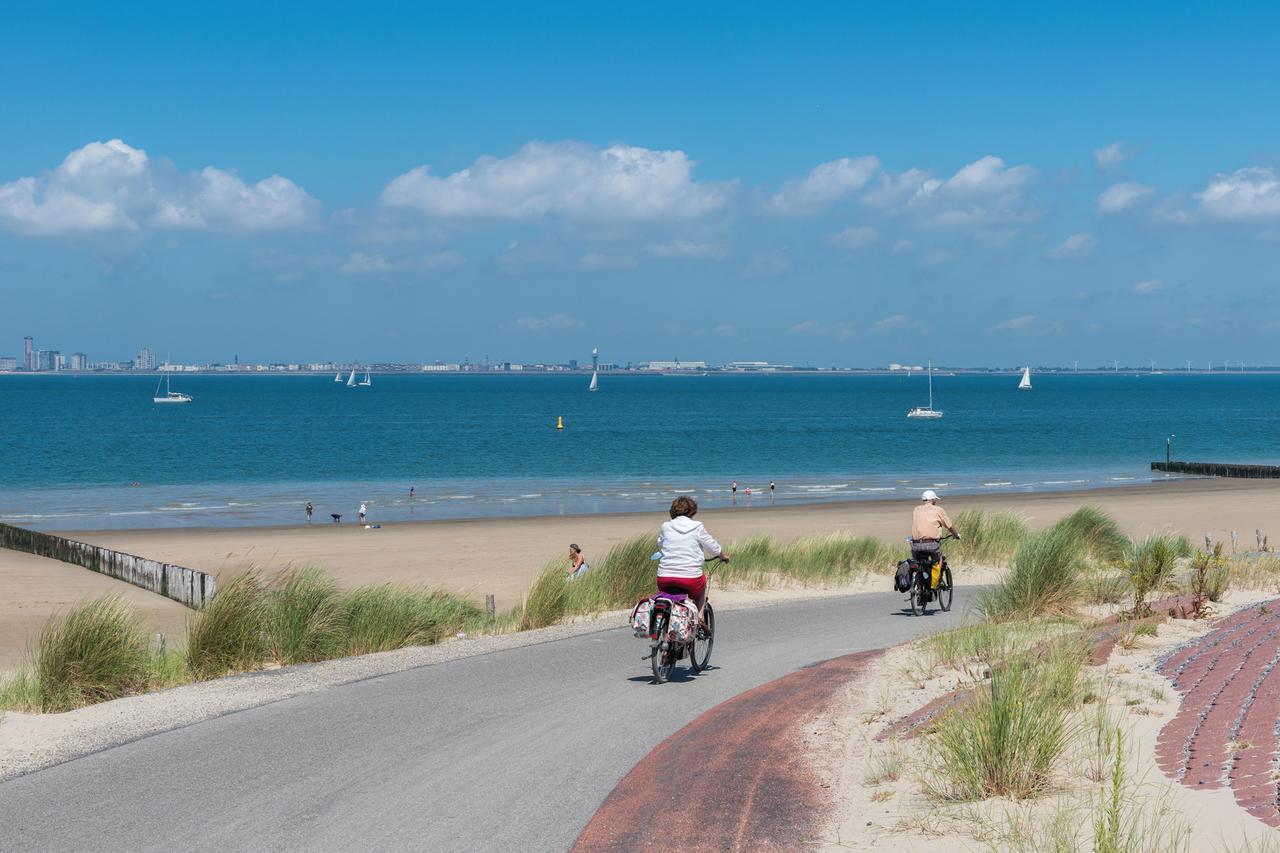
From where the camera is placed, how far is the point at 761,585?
21.2m

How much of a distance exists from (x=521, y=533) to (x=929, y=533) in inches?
927

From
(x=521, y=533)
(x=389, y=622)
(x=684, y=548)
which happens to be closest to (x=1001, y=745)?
(x=684, y=548)

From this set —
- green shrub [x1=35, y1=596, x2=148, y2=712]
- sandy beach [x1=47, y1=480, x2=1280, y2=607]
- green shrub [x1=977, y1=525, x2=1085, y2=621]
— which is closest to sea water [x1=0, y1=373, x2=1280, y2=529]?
sandy beach [x1=47, y1=480, x2=1280, y2=607]

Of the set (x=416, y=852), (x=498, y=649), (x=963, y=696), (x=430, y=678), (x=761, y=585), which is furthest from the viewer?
(x=761, y=585)

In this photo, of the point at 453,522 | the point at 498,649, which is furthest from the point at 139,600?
the point at 453,522

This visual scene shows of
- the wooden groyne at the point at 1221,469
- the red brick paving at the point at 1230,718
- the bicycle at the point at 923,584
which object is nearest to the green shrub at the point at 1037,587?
the bicycle at the point at 923,584

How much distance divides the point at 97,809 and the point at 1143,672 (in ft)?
24.1

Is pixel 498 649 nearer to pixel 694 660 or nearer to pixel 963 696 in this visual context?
pixel 694 660

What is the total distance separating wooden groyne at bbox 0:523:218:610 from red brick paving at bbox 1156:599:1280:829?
12365 mm

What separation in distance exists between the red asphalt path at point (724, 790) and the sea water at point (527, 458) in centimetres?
3764

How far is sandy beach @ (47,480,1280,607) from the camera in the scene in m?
30.6

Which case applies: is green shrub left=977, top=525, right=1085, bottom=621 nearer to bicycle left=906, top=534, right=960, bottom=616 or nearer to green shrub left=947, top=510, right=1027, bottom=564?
bicycle left=906, top=534, right=960, bottom=616

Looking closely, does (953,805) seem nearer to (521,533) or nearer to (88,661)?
(88,661)

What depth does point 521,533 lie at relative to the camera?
129ft
